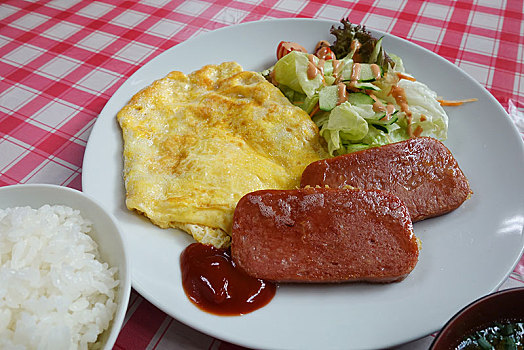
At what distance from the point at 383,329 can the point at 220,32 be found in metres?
3.31

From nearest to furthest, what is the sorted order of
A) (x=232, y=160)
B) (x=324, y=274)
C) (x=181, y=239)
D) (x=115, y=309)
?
(x=115, y=309) → (x=324, y=274) → (x=181, y=239) → (x=232, y=160)

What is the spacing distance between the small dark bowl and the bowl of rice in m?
1.48

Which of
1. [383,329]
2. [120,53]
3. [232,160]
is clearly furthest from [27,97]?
[383,329]

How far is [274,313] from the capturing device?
2316mm

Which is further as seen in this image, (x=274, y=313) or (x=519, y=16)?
(x=519, y=16)

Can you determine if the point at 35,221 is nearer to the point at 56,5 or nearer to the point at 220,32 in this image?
the point at 220,32

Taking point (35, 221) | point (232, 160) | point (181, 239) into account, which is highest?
point (35, 221)

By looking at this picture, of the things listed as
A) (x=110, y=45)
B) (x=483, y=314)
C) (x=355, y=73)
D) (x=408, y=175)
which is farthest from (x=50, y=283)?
(x=110, y=45)

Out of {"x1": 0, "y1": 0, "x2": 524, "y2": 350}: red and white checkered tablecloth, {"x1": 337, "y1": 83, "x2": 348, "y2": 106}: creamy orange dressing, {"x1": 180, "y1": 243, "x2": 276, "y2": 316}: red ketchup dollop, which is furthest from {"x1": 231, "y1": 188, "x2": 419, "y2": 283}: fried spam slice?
{"x1": 337, "y1": 83, "x2": 348, "y2": 106}: creamy orange dressing

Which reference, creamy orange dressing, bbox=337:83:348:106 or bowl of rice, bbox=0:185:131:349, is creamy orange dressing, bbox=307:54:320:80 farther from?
bowl of rice, bbox=0:185:131:349

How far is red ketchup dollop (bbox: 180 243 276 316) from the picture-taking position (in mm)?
2330

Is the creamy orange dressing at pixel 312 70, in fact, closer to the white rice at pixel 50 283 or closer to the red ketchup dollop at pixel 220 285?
the red ketchup dollop at pixel 220 285

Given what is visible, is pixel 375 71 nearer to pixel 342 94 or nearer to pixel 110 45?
pixel 342 94

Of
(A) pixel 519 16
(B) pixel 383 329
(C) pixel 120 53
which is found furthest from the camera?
(A) pixel 519 16
